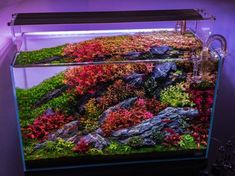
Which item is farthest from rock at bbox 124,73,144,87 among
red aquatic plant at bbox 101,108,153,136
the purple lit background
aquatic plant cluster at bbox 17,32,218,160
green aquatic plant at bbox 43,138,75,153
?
the purple lit background

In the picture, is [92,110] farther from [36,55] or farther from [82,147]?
[36,55]

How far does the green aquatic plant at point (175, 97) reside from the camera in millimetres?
1322

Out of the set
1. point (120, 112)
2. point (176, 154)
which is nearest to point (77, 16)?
point (120, 112)

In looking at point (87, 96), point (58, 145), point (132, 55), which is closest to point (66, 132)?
point (58, 145)

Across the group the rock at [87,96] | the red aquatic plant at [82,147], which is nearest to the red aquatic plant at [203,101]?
the rock at [87,96]

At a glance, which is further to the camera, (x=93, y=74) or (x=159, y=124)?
(x=159, y=124)

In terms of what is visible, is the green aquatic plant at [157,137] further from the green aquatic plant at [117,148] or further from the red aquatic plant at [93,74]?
the red aquatic plant at [93,74]

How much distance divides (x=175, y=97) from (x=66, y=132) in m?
0.44

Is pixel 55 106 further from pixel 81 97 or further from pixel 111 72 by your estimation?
pixel 111 72

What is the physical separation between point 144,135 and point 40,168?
1.44ft

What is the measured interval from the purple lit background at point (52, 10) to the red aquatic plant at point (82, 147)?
0.40 metres

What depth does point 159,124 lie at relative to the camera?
4.50ft

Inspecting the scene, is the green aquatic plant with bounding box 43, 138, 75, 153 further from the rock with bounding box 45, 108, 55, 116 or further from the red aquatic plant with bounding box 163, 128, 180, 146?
the red aquatic plant with bounding box 163, 128, 180, 146

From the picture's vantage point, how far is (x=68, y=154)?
1.37 meters
